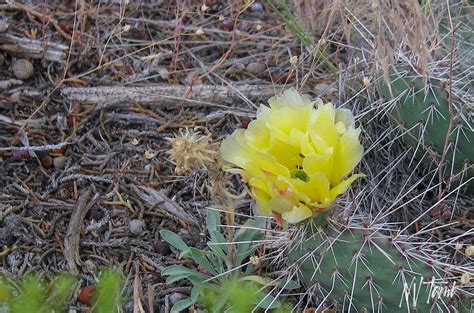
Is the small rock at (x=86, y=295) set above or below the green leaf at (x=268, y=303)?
below

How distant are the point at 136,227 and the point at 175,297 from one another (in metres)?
0.26

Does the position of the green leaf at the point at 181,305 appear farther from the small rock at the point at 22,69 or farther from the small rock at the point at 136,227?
the small rock at the point at 22,69

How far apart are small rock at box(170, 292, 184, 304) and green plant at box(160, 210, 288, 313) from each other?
0.06 metres

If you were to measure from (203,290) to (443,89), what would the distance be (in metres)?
0.74

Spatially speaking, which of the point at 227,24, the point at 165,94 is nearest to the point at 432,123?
the point at 165,94

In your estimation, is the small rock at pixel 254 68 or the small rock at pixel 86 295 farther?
the small rock at pixel 254 68

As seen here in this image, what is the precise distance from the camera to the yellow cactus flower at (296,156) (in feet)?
5.03

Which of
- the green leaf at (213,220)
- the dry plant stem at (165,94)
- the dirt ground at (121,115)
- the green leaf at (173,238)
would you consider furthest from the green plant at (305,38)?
the green leaf at (173,238)

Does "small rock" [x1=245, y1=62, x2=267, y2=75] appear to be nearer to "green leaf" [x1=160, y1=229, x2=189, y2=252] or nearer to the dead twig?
the dead twig

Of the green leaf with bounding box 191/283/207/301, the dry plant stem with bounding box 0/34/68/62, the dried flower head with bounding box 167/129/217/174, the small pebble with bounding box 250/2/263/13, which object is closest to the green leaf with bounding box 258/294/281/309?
the green leaf with bounding box 191/283/207/301

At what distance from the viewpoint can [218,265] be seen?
199 cm

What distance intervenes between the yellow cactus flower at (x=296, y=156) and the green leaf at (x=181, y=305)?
37 cm

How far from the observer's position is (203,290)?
1.91 m

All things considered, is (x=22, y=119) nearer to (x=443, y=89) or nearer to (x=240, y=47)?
(x=240, y=47)
